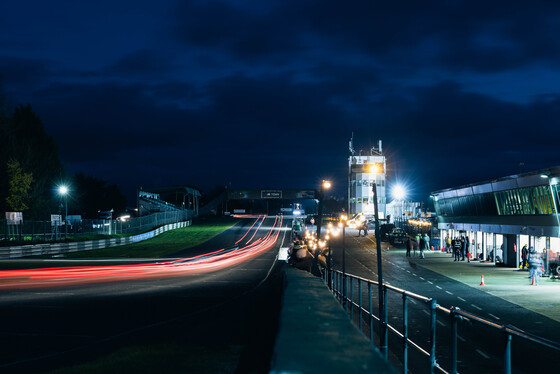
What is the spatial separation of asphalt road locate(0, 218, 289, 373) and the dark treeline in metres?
49.5

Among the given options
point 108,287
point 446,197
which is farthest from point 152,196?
point 108,287

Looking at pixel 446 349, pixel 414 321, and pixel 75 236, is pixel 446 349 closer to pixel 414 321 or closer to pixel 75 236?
pixel 414 321

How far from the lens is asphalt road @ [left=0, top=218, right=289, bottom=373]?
493 inches

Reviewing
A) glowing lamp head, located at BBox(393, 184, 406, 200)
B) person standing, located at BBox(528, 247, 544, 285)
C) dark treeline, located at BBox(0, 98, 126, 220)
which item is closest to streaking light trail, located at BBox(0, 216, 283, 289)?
person standing, located at BBox(528, 247, 544, 285)

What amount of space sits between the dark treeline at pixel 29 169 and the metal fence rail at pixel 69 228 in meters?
9.61

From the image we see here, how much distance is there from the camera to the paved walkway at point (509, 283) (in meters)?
24.3

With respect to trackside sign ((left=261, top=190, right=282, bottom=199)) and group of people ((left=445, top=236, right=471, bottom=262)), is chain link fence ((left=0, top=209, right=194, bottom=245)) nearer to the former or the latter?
group of people ((left=445, top=236, right=471, bottom=262))

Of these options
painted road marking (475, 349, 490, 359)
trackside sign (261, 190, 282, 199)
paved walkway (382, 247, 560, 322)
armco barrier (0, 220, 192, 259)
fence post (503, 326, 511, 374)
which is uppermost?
trackside sign (261, 190, 282, 199)

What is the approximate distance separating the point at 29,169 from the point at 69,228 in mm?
21178

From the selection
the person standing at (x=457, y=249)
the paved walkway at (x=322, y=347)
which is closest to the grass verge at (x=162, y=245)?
the person standing at (x=457, y=249)

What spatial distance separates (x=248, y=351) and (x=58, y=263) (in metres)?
34.9

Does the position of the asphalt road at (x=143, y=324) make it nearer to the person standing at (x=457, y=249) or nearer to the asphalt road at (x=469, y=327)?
the asphalt road at (x=469, y=327)

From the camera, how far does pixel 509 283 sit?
33.0 meters

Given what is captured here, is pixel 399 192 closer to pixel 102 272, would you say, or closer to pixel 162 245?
pixel 162 245
